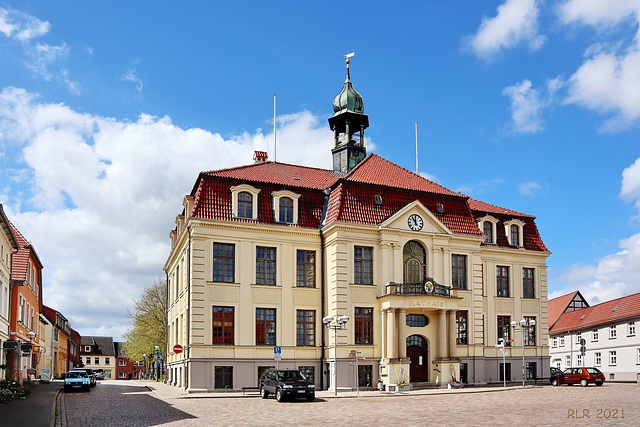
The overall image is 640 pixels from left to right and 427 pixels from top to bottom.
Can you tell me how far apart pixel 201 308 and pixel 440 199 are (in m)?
15.9

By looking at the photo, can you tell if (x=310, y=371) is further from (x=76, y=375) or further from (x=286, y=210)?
(x=76, y=375)

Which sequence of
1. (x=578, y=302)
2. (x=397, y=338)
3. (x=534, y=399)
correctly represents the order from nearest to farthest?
(x=534, y=399), (x=397, y=338), (x=578, y=302)

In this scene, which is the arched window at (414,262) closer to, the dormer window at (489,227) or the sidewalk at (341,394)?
the dormer window at (489,227)

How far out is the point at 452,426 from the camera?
62.8ft

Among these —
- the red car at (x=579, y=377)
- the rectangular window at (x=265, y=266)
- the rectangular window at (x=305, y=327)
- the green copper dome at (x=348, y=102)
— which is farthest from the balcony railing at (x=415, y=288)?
the green copper dome at (x=348, y=102)

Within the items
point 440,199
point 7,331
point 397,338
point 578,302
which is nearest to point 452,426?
point 397,338

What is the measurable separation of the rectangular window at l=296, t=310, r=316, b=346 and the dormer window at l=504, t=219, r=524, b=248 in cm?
1481

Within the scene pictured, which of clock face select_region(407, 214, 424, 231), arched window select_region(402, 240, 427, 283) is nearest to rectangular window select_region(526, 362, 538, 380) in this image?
arched window select_region(402, 240, 427, 283)

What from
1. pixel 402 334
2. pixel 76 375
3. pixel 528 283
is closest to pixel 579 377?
pixel 528 283

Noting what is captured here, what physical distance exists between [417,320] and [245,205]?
12.0 m

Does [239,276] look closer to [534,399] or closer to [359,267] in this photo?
[359,267]

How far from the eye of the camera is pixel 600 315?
2525 inches

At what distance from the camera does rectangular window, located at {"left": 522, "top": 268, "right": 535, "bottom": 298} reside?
45.5 m

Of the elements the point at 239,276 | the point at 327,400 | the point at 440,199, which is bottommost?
the point at 327,400
